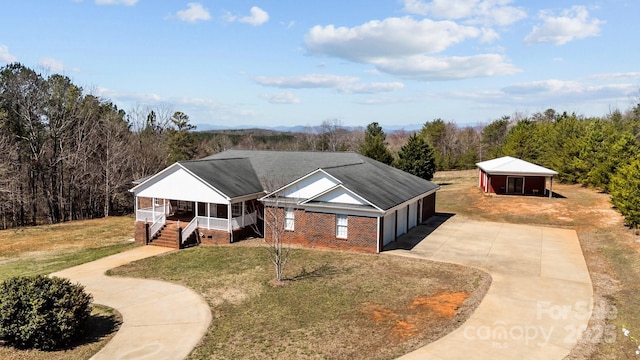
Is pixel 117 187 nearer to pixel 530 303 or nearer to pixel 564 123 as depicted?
pixel 530 303

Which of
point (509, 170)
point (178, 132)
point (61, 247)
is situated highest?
point (178, 132)

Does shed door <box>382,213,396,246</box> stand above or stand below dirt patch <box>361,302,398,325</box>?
above

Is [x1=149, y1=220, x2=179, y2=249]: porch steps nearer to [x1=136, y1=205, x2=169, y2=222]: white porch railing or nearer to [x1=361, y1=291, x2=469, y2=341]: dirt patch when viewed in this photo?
[x1=136, y1=205, x2=169, y2=222]: white porch railing

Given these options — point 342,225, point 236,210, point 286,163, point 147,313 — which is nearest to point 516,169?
point 286,163

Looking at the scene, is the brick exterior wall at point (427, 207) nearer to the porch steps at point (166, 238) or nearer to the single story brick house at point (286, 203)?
the single story brick house at point (286, 203)

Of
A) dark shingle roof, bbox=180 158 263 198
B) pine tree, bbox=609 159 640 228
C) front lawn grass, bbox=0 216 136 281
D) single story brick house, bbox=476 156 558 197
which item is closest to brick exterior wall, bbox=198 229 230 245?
dark shingle roof, bbox=180 158 263 198

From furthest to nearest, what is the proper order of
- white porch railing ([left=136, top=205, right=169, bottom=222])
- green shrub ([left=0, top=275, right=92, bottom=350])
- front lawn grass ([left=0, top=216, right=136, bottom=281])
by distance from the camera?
white porch railing ([left=136, top=205, right=169, bottom=222]) < front lawn grass ([left=0, top=216, right=136, bottom=281]) < green shrub ([left=0, top=275, right=92, bottom=350])

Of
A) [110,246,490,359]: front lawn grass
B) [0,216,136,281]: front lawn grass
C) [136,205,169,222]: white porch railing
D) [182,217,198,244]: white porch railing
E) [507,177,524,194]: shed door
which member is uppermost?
[507,177,524,194]: shed door

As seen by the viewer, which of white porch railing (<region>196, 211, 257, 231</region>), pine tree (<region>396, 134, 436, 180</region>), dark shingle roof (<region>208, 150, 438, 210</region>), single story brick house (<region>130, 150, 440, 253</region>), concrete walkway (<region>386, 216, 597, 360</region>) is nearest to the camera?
concrete walkway (<region>386, 216, 597, 360</region>)

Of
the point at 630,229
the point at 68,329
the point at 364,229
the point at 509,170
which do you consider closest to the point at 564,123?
the point at 509,170
